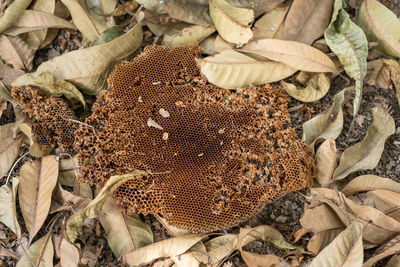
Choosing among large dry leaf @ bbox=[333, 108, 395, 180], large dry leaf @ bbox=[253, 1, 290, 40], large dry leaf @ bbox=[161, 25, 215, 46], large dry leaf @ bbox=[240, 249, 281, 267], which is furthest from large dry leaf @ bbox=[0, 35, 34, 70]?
large dry leaf @ bbox=[333, 108, 395, 180]

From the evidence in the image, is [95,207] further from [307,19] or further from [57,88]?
[307,19]

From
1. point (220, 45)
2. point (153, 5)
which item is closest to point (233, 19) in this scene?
point (220, 45)

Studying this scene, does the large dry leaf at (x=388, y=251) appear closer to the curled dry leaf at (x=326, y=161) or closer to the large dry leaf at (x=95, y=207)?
the curled dry leaf at (x=326, y=161)

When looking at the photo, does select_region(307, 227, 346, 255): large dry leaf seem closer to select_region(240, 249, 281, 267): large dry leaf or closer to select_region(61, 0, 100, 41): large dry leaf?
select_region(240, 249, 281, 267): large dry leaf

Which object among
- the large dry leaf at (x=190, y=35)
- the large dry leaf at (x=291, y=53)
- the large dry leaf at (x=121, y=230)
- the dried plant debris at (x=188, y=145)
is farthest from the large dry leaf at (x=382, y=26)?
the large dry leaf at (x=121, y=230)

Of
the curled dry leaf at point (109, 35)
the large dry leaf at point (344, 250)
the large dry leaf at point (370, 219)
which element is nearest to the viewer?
the large dry leaf at point (344, 250)

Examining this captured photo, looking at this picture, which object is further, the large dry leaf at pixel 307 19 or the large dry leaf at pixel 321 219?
the large dry leaf at pixel 307 19

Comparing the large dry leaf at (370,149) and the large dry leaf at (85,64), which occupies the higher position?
the large dry leaf at (85,64)
